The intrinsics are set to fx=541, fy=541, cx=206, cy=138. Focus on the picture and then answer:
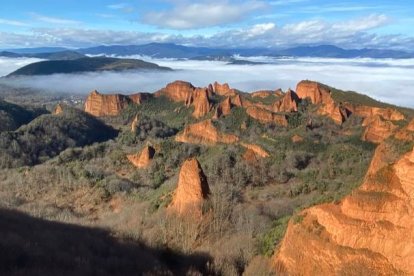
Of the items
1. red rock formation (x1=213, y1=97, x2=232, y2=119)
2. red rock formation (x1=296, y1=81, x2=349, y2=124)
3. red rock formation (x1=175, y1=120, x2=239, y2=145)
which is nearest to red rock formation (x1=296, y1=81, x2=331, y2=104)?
red rock formation (x1=296, y1=81, x2=349, y2=124)

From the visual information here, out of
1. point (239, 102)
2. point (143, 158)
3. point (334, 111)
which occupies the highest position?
point (334, 111)

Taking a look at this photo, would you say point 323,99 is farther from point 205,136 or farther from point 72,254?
point 72,254

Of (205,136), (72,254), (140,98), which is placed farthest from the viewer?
(140,98)

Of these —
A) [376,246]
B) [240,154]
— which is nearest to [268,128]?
[240,154]

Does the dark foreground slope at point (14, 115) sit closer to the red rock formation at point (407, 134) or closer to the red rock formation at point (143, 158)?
the red rock formation at point (143, 158)

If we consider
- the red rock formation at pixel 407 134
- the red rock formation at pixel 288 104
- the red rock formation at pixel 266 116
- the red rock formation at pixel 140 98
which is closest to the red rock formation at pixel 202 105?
the red rock formation at pixel 288 104

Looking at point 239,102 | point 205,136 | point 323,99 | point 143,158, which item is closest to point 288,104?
point 323,99

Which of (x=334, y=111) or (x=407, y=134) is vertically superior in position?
(x=407, y=134)

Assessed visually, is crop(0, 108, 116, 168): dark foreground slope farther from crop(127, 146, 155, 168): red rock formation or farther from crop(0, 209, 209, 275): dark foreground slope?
crop(0, 209, 209, 275): dark foreground slope
